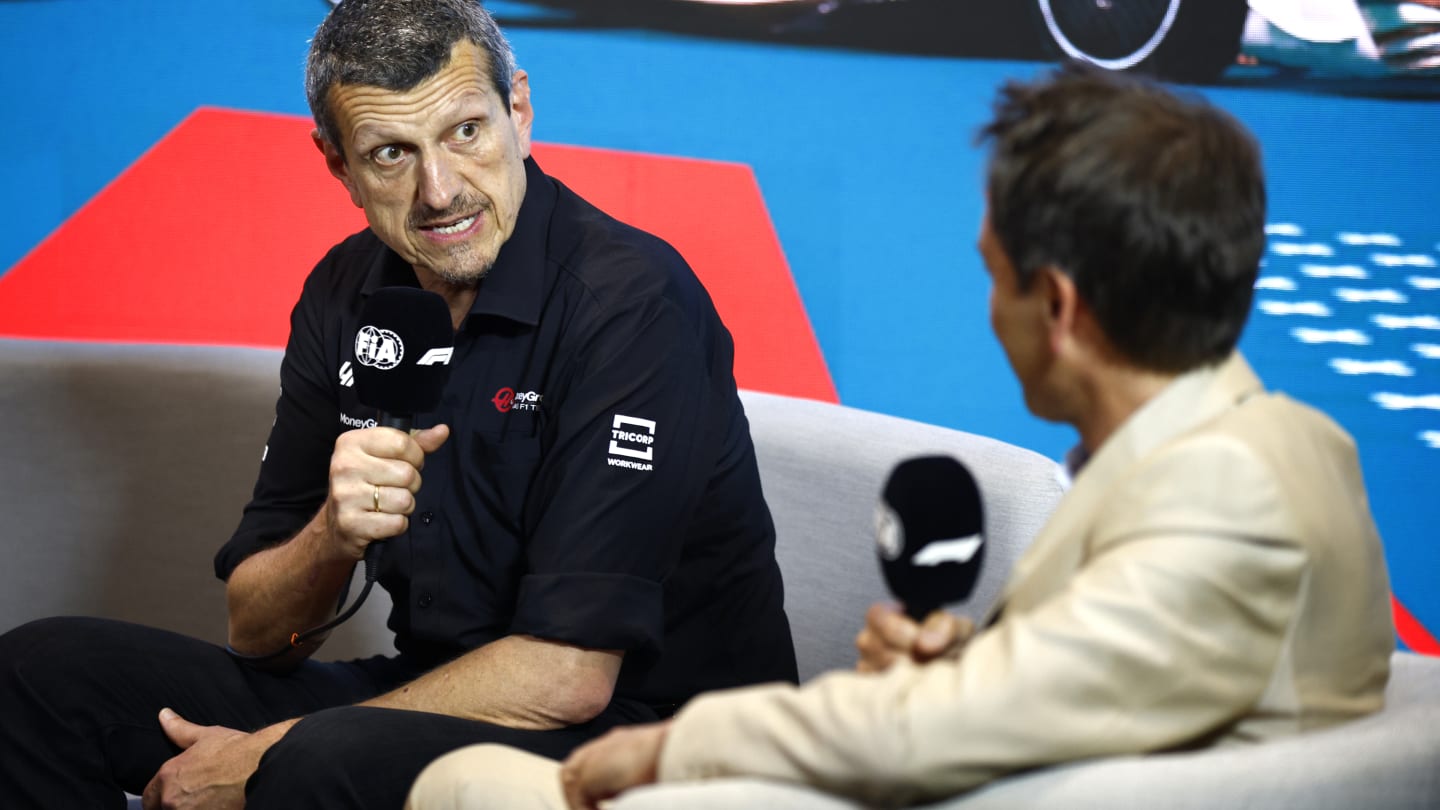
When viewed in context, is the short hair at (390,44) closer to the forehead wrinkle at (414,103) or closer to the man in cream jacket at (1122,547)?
the forehead wrinkle at (414,103)

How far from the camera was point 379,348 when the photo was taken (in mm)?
1612

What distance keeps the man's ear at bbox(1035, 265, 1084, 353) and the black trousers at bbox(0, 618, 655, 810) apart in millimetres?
837

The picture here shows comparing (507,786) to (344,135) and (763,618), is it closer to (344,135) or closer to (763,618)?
(763,618)

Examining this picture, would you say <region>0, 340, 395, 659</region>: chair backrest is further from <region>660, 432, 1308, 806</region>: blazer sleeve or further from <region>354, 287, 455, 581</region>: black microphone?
<region>660, 432, 1308, 806</region>: blazer sleeve

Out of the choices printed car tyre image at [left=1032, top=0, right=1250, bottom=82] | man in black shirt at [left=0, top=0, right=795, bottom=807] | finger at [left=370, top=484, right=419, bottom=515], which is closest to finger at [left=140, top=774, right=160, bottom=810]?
man in black shirt at [left=0, top=0, right=795, bottom=807]

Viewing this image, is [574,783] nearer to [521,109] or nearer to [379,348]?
[379,348]

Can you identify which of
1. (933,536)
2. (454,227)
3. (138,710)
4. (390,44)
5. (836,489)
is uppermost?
(390,44)

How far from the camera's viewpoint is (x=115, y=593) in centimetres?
263

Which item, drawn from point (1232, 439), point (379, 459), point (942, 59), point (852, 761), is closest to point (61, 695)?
point (379, 459)

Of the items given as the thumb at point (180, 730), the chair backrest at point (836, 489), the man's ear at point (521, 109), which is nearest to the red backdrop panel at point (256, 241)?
the chair backrest at point (836, 489)

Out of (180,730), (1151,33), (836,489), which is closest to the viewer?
(180,730)

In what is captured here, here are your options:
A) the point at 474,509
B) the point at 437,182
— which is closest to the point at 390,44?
the point at 437,182

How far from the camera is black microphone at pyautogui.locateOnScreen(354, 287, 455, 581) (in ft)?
5.27

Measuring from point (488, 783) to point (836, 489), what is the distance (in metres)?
1.09
